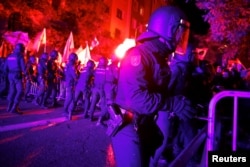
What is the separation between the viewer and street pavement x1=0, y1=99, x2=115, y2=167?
251 inches

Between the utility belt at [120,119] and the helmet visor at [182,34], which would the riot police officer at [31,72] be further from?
the utility belt at [120,119]

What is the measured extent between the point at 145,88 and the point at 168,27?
26.2 inches

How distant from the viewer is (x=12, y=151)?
22.3ft

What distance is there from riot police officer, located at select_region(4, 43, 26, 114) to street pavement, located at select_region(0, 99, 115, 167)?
56 centimetres

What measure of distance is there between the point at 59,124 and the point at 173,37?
7.22 meters

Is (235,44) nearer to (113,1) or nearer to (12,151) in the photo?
(12,151)

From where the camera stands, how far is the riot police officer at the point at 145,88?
3.09 metres

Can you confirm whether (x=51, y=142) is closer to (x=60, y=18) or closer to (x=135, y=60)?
(x=135, y=60)

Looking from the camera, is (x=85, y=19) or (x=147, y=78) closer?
(x=147, y=78)

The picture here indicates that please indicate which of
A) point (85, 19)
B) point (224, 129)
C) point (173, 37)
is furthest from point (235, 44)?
point (85, 19)

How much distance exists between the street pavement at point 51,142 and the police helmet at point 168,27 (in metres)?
3.42

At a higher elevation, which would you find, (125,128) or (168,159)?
(125,128)

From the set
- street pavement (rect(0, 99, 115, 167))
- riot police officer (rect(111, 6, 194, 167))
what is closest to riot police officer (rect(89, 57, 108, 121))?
street pavement (rect(0, 99, 115, 167))

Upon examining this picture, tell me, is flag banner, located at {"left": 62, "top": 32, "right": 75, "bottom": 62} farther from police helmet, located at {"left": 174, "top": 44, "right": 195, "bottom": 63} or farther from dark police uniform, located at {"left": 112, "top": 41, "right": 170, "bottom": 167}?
dark police uniform, located at {"left": 112, "top": 41, "right": 170, "bottom": 167}
